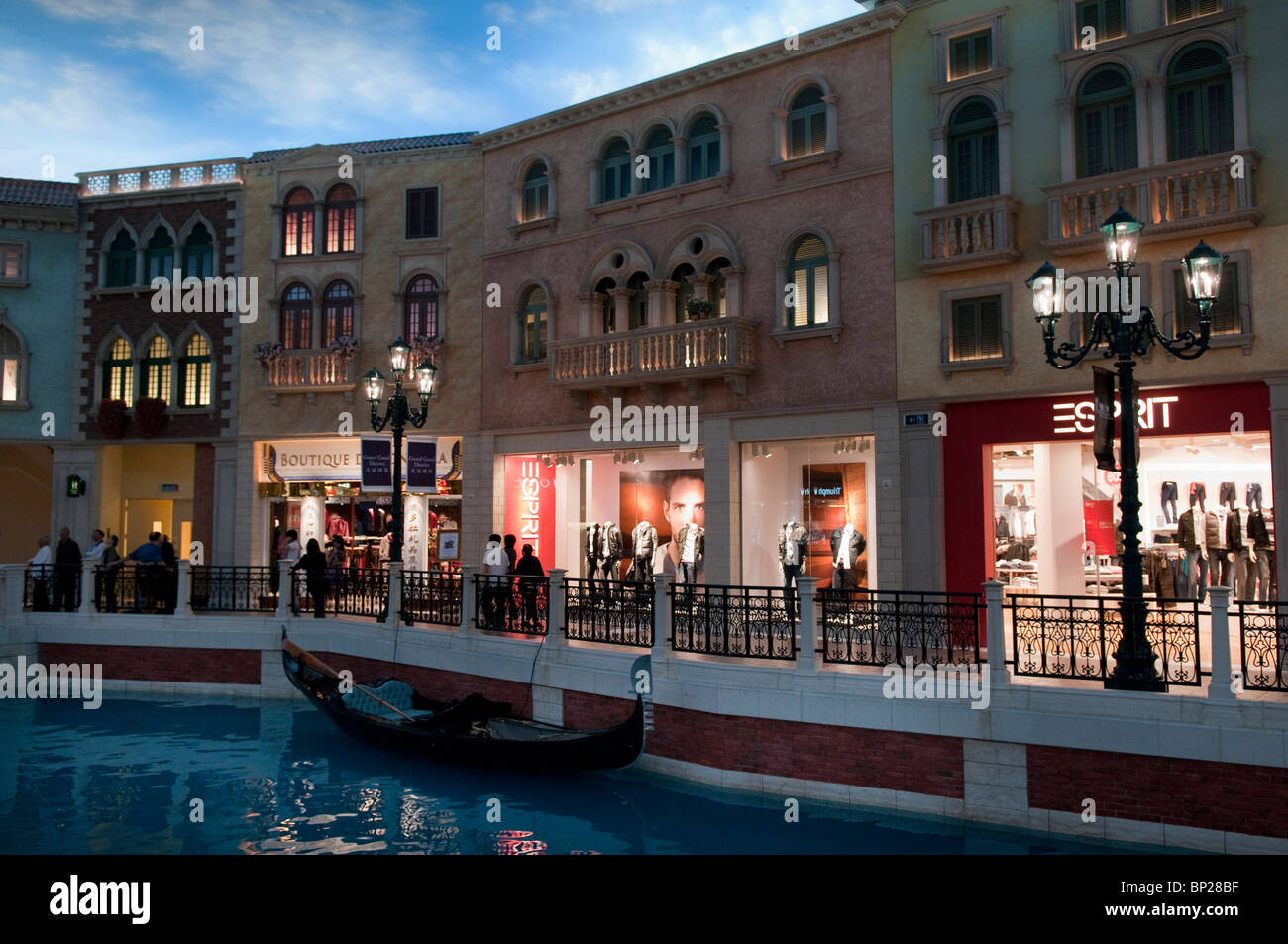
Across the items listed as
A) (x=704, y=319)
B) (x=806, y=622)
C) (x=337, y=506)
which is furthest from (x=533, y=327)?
(x=806, y=622)

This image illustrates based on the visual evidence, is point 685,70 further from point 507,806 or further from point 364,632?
point 507,806

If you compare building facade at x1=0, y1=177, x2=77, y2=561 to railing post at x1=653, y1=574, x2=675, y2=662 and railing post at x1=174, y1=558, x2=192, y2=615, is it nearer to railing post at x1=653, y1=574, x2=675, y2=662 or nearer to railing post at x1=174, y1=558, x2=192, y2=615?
railing post at x1=174, y1=558, x2=192, y2=615

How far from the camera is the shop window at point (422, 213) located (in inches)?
818

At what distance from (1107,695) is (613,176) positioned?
13419mm

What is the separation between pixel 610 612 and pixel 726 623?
1.83 metres

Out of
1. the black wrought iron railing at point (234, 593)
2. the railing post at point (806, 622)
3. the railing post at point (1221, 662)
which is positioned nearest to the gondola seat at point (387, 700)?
the railing post at point (806, 622)

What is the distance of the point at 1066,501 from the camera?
14.4 meters

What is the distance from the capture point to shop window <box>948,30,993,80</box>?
1477cm

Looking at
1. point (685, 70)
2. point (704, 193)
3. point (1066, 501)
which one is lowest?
point (1066, 501)

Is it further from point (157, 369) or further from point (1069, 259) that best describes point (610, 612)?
point (157, 369)

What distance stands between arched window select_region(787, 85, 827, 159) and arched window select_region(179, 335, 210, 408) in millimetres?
13409

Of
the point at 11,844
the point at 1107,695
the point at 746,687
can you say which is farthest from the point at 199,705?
the point at 1107,695

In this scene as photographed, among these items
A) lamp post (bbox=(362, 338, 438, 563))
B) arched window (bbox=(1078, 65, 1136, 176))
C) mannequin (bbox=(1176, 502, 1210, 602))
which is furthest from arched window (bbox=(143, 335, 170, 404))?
mannequin (bbox=(1176, 502, 1210, 602))
